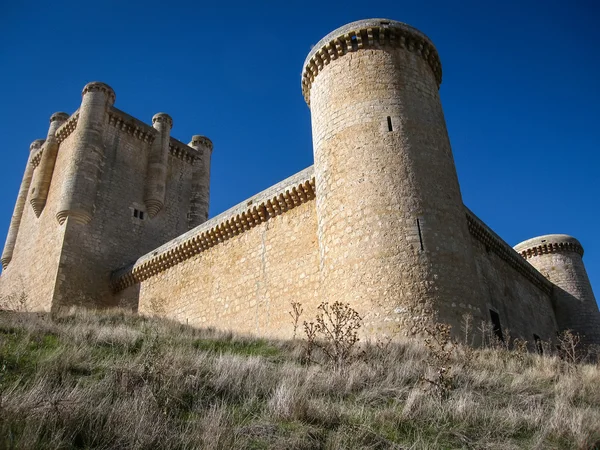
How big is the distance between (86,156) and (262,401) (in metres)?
15.6

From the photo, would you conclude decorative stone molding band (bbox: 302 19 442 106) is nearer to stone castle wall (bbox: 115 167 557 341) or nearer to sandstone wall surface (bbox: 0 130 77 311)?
stone castle wall (bbox: 115 167 557 341)

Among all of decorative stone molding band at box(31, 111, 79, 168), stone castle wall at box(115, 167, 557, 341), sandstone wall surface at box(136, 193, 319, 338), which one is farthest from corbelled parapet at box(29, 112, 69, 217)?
sandstone wall surface at box(136, 193, 319, 338)

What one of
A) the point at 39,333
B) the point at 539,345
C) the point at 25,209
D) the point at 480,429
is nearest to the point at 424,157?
the point at 480,429

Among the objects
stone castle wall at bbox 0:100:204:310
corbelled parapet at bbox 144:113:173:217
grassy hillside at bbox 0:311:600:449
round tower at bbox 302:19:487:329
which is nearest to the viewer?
grassy hillside at bbox 0:311:600:449

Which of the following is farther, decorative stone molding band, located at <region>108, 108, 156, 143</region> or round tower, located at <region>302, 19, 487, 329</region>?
decorative stone molding band, located at <region>108, 108, 156, 143</region>

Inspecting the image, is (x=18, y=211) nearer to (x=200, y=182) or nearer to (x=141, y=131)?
(x=141, y=131)

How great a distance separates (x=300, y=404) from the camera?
4.38 m

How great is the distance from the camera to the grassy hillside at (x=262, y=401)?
12.0 feet

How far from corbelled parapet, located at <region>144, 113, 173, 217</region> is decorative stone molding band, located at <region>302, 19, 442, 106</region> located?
1027 cm

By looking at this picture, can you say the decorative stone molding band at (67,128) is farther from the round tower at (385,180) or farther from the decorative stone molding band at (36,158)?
the round tower at (385,180)

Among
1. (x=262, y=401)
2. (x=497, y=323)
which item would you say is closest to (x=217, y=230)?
(x=497, y=323)

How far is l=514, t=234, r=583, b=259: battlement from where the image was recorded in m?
19.4

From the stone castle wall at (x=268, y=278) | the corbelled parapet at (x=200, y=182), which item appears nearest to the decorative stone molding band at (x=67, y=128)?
the corbelled parapet at (x=200, y=182)

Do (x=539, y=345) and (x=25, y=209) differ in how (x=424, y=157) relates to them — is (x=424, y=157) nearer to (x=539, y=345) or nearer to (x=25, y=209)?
(x=539, y=345)
